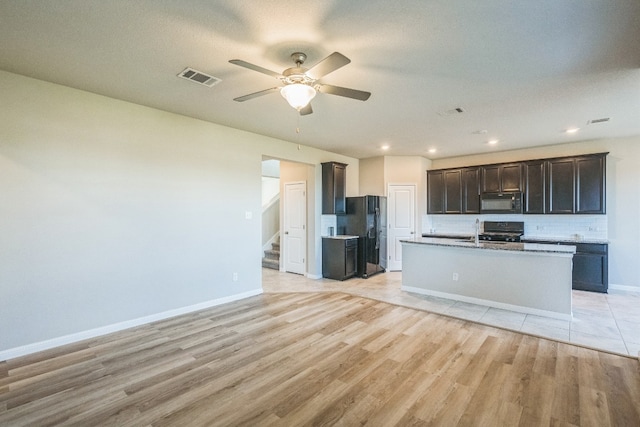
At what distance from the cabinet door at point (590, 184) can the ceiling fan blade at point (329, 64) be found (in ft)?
18.6

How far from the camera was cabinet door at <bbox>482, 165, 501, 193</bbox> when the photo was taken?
21.0 feet

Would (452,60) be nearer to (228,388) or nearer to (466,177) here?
(228,388)

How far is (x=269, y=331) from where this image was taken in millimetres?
3555

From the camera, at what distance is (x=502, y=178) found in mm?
6340

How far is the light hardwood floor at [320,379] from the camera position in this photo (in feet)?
6.91

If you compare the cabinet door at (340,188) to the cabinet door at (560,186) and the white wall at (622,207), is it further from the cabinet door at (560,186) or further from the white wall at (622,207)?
the white wall at (622,207)

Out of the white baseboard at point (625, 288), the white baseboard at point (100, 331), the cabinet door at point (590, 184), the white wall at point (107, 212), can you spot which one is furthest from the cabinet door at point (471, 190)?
the white baseboard at point (100, 331)

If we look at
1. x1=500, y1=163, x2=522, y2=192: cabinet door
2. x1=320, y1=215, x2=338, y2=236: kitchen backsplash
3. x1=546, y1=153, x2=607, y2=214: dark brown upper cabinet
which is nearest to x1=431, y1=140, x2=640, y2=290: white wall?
x1=546, y1=153, x2=607, y2=214: dark brown upper cabinet

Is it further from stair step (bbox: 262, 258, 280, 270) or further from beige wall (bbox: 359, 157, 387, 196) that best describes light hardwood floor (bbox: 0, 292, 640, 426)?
beige wall (bbox: 359, 157, 387, 196)

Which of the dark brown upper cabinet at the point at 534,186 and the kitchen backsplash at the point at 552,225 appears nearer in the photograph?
the kitchen backsplash at the point at 552,225

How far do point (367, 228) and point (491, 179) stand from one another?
113 inches

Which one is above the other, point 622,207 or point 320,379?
point 622,207

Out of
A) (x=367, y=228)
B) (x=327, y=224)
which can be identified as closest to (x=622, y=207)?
(x=367, y=228)

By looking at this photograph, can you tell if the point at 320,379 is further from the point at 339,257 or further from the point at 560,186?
the point at 560,186
